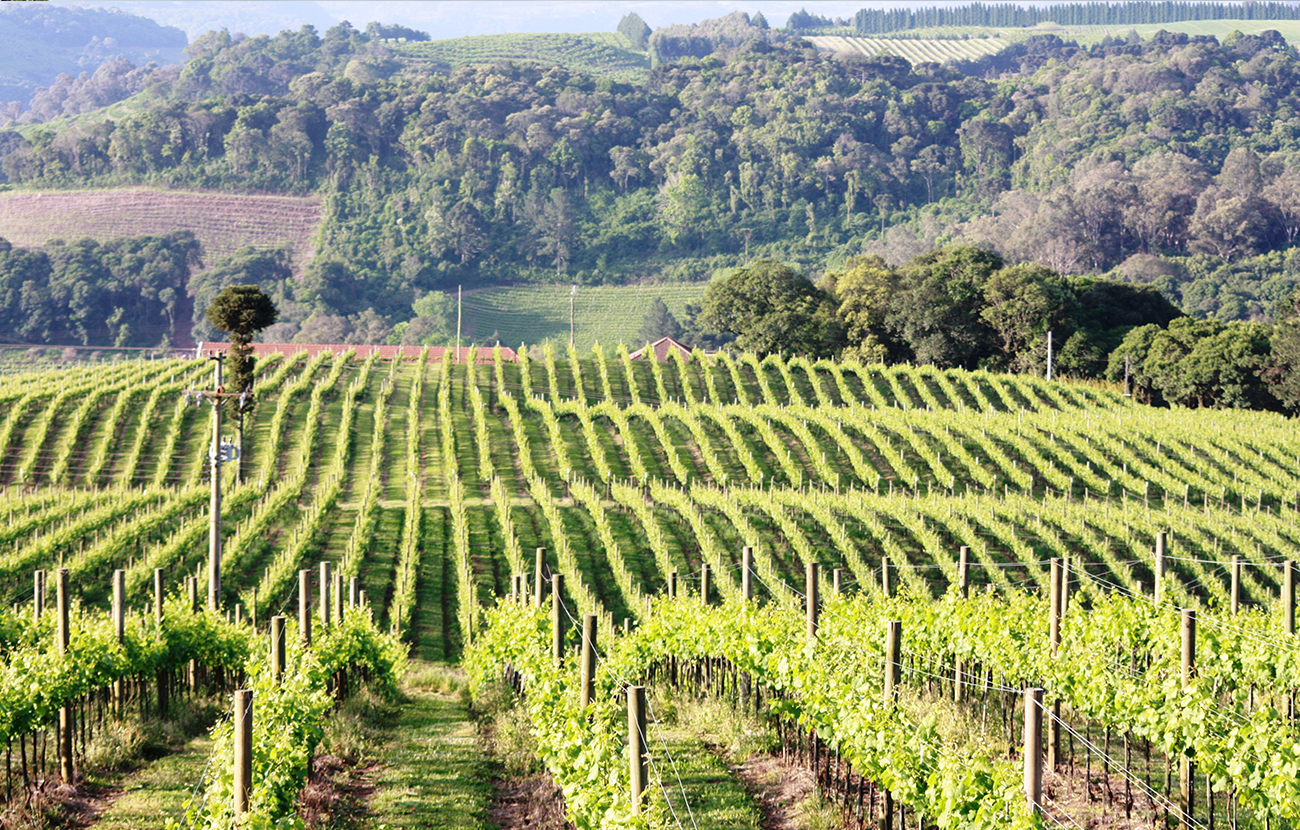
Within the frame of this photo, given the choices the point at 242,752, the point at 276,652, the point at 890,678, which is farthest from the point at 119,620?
the point at 890,678

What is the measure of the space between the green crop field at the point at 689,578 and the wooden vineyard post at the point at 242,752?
0.19 metres

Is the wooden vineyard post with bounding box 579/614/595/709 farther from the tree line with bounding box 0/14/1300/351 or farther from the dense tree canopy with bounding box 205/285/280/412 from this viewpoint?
the tree line with bounding box 0/14/1300/351

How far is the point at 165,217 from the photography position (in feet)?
367

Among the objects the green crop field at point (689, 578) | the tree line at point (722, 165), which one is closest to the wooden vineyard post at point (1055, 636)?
the green crop field at point (689, 578)

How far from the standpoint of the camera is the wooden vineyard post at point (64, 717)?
11234mm

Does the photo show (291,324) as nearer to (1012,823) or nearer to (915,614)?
(915,614)

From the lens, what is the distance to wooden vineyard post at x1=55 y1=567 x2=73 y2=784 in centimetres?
1123

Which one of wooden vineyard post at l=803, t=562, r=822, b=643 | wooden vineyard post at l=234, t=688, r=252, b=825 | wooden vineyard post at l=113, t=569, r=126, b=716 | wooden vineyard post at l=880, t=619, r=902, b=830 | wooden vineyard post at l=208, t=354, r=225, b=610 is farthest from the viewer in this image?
wooden vineyard post at l=208, t=354, r=225, b=610

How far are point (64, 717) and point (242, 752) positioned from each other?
476 cm

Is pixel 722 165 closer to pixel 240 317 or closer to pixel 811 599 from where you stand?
pixel 240 317

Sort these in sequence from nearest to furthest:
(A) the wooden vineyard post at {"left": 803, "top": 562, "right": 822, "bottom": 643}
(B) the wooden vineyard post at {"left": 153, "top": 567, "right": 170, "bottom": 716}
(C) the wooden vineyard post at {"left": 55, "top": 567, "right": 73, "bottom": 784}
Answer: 1. (C) the wooden vineyard post at {"left": 55, "top": 567, "right": 73, "bottom": 784}
2. (A) the wooden vineyard post at {"left": 803, "top": 562, "right": 822, "bottom": 643}
3. (B) the wooden vineyard post at {"left": 153, "top": 567, "right": 170, "bottom": 716}

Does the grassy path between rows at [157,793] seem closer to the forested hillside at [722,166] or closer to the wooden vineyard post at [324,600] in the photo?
the wooden vineyard post at [324,600]

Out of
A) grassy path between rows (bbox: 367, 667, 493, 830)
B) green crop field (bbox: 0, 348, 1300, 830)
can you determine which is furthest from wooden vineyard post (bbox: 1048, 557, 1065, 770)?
grassy path between rows (bbox: 367, 667, 493, 830)

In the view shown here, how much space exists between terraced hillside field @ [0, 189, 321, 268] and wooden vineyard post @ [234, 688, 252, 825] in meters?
104
